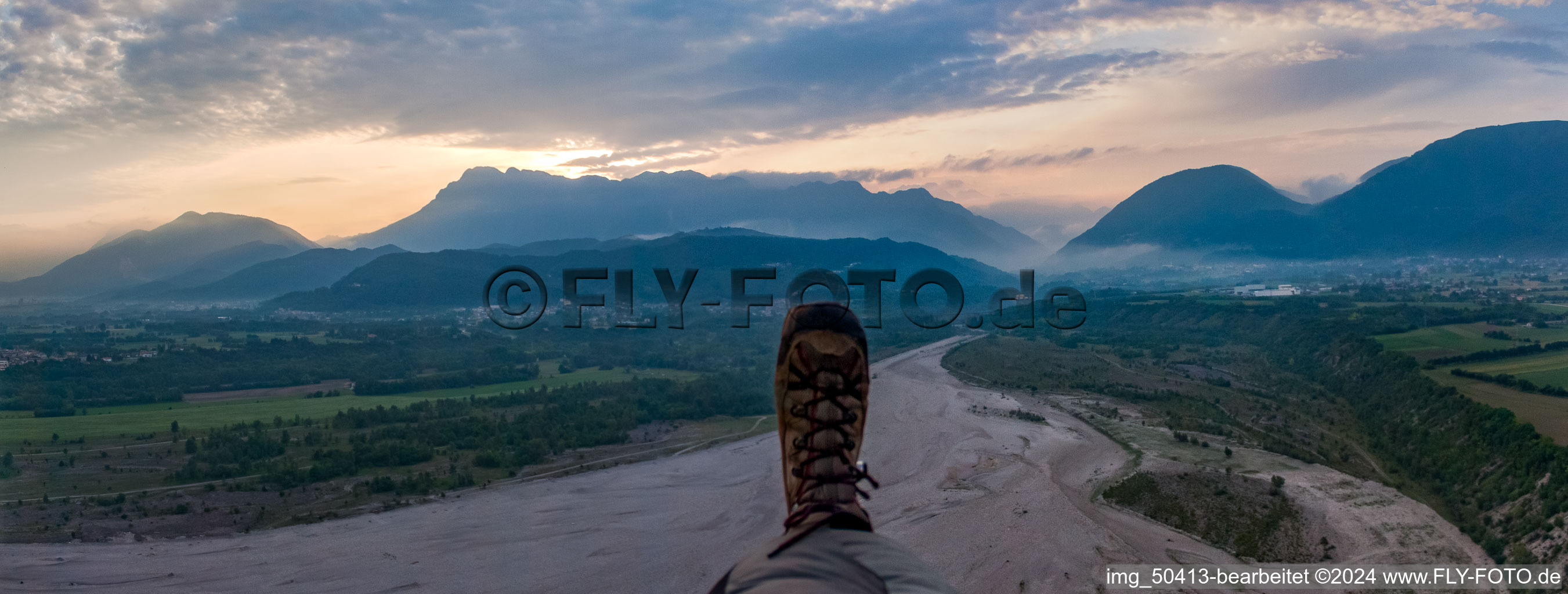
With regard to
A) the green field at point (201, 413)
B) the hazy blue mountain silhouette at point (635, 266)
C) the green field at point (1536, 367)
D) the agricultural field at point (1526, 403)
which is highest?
the hazy blue mountain silhouette at point (635, 266)

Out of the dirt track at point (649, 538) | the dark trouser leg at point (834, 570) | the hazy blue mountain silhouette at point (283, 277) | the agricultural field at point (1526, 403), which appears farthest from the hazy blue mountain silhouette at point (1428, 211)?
the hazy blue mountain silhouette at point (283, 277)

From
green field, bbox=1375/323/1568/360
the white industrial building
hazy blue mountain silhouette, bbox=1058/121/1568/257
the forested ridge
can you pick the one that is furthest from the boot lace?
hazy blue mountain silhouette, bbox=1058/121/1568/257

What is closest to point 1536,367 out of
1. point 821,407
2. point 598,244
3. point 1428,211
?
point 821,407

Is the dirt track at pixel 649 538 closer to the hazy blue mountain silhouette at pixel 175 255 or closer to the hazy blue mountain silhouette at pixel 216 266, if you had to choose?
the hazy blue mountain silhouette at pixel 175 255

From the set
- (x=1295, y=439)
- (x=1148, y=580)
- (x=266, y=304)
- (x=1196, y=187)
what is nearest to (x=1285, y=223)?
(x=1196, y=187)

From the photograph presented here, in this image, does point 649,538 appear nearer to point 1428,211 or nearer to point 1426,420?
point 1426,420

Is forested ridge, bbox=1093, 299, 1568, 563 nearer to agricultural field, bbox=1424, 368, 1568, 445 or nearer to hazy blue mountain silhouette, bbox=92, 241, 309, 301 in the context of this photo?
agricultural field, bbox=1424, 368, 1568, 445
